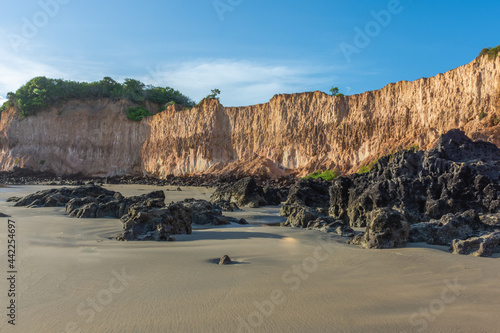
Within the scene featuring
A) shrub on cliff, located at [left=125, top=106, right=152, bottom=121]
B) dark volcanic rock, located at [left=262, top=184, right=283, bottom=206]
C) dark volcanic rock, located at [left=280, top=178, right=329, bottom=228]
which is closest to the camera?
dark volcanic rock, located at [left=280, top=178, right=329, bottom=228]

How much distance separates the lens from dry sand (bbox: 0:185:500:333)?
7.34 ft

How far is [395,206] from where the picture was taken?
291 inches

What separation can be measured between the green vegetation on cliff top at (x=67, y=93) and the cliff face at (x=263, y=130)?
147 cm

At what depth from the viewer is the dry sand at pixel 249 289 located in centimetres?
224

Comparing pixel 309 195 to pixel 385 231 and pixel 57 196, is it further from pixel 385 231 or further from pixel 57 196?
pixel 57 196

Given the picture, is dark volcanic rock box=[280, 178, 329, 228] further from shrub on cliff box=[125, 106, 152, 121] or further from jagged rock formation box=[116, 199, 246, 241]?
shrub on cliff box=[125, 106, 152, 121]

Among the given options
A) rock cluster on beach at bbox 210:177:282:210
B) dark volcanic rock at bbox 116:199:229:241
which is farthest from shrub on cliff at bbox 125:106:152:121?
dark volcanic rock at bbox 116:199:229:241

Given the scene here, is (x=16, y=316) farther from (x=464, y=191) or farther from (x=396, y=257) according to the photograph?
(x=464, y=191)

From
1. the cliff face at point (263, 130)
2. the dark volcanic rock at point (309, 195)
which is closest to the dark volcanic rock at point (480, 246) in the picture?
the dark volcanic rock at point (309, 195)

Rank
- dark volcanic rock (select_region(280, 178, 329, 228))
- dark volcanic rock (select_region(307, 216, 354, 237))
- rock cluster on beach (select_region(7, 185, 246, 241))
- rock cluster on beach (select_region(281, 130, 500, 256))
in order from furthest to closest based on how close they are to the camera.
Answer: dark volcanic rock (select_region(280, 178, 329, 228))
dark volcanic rock (select_region(307, 216, 354, 237))
rock cluster on beach (select_region(7, 185, 246, 241))
rock cluster on beach (select_region(281, 130, 500, 256))

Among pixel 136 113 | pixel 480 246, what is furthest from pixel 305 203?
pixel 136 113

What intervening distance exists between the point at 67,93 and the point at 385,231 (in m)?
53.1

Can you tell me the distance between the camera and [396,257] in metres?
4.09

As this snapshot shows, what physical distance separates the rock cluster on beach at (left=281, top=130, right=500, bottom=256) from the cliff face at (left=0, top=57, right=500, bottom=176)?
Answer: 13.8 m
